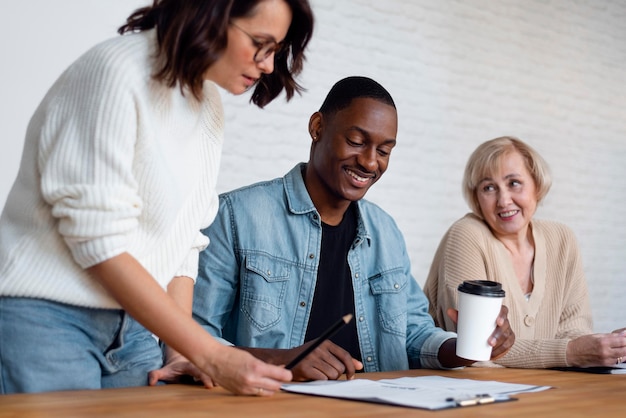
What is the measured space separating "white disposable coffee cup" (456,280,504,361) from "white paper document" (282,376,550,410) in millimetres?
100

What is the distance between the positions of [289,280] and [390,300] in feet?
1.00

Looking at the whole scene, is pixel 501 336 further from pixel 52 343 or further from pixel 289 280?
pixel 52 343

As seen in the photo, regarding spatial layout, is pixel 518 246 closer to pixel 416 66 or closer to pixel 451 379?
pixel 451 379

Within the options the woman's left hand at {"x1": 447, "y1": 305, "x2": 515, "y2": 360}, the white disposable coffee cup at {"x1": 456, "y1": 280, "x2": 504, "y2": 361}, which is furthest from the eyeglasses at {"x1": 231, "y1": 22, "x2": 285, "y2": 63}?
the woman's left hand at {"x1": 447, "y1": 305, "x2": 515, "y2": 360}

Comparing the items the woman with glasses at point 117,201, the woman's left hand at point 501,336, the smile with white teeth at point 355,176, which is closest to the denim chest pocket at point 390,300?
the smile with white teeth at point 355,176

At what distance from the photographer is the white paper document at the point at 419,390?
4.18 feet

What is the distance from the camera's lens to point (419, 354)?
85.4 inches

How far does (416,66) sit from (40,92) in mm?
2378

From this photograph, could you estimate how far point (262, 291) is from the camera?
2094 millimetres

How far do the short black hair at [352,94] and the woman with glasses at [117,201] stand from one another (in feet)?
2.68

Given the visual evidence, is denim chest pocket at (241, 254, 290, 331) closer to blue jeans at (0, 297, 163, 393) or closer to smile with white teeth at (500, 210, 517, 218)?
blue jeans at (0, 297, 163, 393)

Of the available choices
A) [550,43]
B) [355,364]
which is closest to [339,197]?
[355,364]

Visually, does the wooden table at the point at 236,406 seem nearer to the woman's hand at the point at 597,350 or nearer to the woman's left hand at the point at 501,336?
the woman's left hand at the point at 501,336

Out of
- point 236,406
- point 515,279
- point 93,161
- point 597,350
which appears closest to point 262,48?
point 93,161
